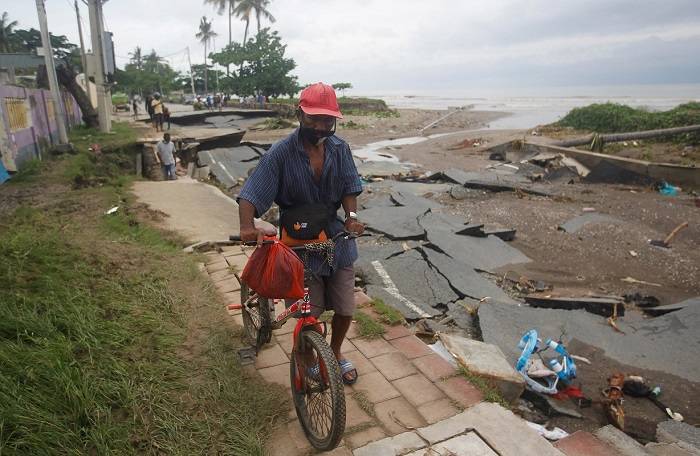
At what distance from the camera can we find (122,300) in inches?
146

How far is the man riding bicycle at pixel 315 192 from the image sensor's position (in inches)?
99.0

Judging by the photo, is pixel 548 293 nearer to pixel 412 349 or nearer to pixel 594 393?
pixel 594 393

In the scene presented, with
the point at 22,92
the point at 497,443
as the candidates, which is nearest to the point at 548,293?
the point at 497,443

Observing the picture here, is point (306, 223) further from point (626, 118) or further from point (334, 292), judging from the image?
point (626, 118)

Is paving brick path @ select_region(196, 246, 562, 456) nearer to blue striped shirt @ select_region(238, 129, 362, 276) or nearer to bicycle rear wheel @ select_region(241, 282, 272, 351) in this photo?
bicycle rear wheel @ select_region(241, 282, 272, 351)

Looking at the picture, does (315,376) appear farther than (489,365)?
No

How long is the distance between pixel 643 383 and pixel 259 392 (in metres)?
3.29

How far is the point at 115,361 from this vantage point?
282 centimetres

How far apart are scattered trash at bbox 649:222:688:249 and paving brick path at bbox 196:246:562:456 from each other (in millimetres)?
6389

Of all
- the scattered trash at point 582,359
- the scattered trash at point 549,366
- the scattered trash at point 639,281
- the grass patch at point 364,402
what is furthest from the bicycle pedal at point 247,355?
the scattered trash at point 639,281

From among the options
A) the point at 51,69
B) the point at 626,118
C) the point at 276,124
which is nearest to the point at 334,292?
the point at 51,69

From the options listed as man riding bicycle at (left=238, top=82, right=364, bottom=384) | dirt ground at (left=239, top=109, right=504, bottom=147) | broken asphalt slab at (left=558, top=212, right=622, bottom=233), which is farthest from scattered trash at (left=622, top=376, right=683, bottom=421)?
dirt ground at (left=239, top=109, right=504, bottom=147)

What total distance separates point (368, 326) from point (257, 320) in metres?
0.99

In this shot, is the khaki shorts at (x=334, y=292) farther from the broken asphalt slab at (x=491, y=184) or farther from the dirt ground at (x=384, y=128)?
the dirt ground at (x=384, y=128)
